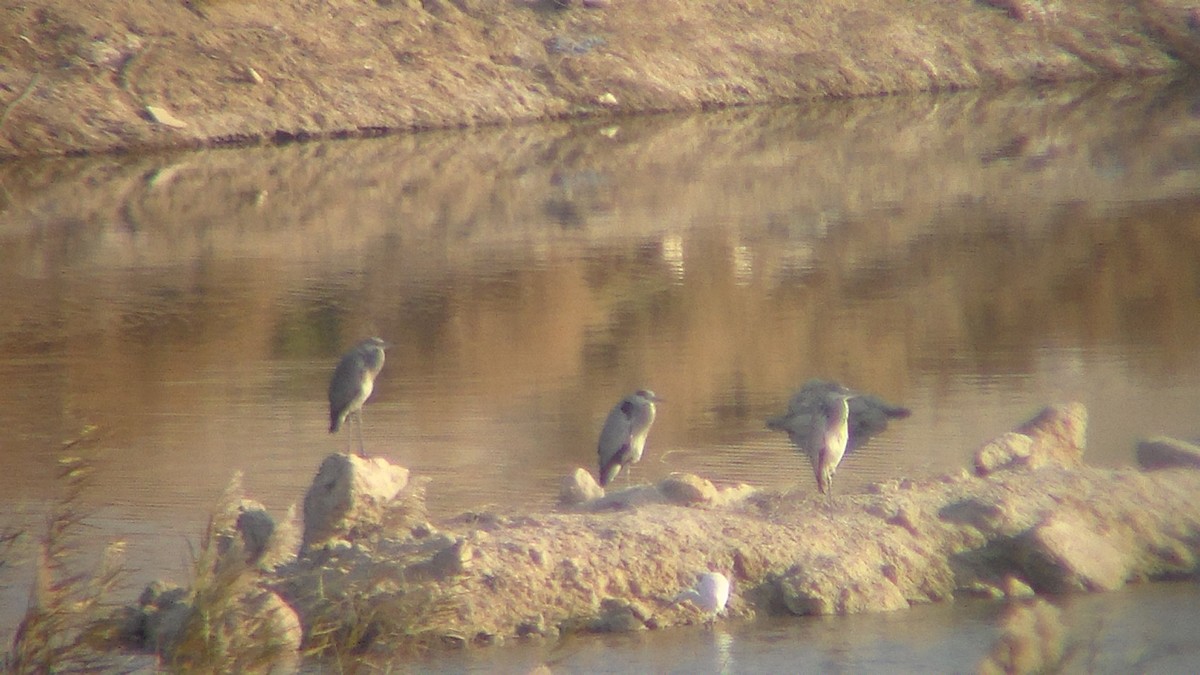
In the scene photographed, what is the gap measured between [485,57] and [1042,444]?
2304 centimetres

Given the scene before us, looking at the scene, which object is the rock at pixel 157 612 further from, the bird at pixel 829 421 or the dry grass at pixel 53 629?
the bird at pixel 829 421

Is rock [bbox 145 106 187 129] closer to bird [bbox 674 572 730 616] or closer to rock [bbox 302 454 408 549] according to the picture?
rock [bbox 302 454 408 549]

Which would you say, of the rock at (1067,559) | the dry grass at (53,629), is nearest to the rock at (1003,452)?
the rock at (1067,559)

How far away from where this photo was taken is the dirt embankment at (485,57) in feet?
88.6

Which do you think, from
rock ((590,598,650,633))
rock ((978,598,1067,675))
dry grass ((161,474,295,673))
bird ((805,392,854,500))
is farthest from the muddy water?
rock ((978,598,1067,675))

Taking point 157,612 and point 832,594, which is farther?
point 832,594

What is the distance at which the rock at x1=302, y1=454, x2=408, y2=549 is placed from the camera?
7.14 meters

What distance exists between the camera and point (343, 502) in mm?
7141

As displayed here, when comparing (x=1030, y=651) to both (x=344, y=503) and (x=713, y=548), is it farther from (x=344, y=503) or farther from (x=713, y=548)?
(x=344, y=503)

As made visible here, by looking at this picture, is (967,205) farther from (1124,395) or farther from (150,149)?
(150,149)

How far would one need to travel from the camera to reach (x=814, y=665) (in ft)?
22.1

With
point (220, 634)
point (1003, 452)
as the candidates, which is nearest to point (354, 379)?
point (1003, 452)

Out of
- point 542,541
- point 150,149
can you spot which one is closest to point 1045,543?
point 542,541

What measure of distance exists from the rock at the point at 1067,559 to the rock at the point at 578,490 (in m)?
1.93
